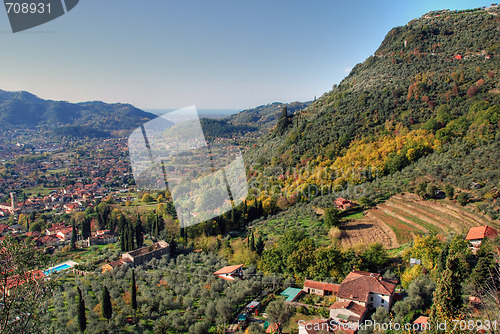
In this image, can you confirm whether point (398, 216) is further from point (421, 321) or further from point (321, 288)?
point (421, 321)

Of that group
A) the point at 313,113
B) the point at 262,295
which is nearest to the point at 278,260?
the point at 262,295

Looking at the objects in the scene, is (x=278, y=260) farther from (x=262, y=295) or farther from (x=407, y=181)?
(x=407, y=181)

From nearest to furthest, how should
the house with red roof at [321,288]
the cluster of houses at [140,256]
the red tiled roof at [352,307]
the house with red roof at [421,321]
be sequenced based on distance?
1. the house with red roof at [421,321]
2. the red tiled roof at [352,307]
3. the house with red roof at [321,288]
4. the cluster of houses at [140,256]

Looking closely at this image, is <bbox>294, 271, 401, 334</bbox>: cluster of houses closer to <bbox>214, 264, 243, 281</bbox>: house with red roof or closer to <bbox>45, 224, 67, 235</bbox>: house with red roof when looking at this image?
<bbox>214, 264, 243, 281</bbox>: house with red roof

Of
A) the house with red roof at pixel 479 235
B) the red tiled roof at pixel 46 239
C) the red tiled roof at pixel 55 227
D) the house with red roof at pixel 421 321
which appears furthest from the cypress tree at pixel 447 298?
the red tiled roof at pixel 55 227

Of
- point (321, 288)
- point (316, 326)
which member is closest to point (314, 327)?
point (316, 326)

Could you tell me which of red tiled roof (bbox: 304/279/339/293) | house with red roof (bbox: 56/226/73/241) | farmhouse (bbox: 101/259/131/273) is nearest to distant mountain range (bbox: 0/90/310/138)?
house with red roof (bbox: 56/226/73/241)

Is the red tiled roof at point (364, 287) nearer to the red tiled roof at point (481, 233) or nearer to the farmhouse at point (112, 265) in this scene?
the red tiled roof at point (481, 233)
